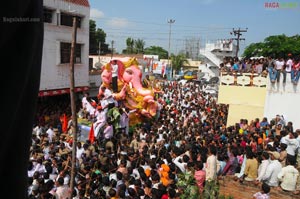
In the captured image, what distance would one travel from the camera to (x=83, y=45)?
15344 mm

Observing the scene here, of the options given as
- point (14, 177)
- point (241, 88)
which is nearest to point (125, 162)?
point (14, 177)

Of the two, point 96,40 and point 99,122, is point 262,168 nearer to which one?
point 99,122

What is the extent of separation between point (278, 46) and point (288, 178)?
25800 mm

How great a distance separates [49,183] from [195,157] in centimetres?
309

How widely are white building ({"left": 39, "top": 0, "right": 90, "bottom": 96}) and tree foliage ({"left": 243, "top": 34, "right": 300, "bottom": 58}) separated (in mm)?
20320

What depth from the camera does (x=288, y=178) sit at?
20.1 feet

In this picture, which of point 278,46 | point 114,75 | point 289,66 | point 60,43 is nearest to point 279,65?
point 289,66

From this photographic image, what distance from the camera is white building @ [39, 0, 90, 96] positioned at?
43.1 feet

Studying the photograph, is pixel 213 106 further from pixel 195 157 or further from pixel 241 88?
pixel 195 157

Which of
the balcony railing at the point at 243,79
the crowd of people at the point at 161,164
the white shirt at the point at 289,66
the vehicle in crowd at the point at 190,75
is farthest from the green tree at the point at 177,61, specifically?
the crowd of people at the point at 161,164

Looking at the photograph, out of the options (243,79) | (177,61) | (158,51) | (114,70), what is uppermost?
(158,51)

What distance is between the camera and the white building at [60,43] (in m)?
13.1

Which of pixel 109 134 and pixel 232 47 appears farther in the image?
pixel 232 47

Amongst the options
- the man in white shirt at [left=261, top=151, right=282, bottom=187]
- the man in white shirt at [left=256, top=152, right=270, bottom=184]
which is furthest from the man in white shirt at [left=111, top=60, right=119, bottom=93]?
the man in white shirt at [left=261, top=151, right=282, bottom=187]
